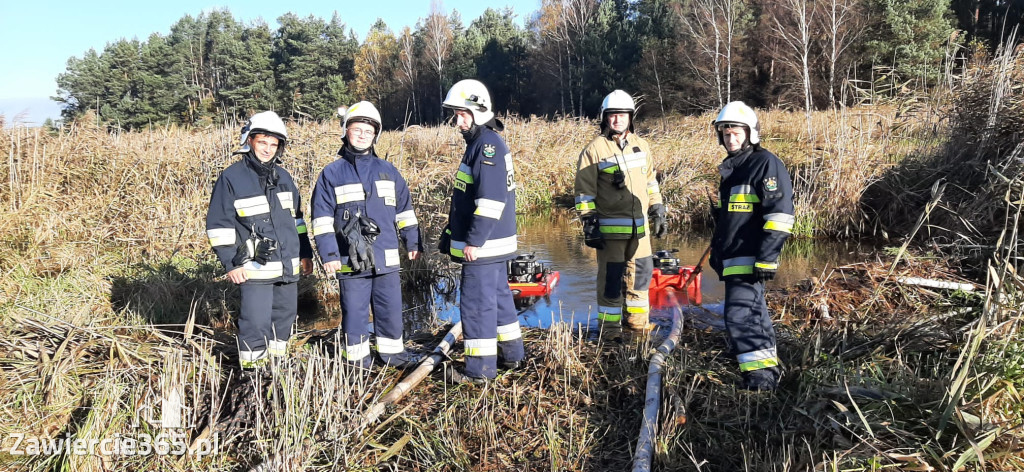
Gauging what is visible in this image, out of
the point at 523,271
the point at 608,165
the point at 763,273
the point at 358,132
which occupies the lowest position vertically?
the point at 523,271

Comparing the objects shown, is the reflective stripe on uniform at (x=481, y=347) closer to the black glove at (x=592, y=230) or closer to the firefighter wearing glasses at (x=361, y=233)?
the firefighter wearing glasses at (x=361, y=233)

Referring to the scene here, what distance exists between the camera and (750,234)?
3900mm

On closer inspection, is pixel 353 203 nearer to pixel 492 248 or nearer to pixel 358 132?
pixel 358 132

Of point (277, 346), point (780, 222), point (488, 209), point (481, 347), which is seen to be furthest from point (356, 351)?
point (780, 222)

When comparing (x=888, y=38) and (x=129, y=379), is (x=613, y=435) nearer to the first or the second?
(x=129, y=379)

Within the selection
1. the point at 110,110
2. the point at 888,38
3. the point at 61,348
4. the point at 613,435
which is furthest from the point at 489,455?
the point at 110,110

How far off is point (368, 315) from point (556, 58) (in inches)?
1527

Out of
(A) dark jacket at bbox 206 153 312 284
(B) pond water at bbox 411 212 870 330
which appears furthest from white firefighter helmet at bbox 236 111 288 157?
(B) pond water at bbox 411 212 870 330

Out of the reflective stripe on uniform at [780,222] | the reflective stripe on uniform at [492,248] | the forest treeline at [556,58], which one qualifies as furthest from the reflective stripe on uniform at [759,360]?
the forest treeline at [556,58]

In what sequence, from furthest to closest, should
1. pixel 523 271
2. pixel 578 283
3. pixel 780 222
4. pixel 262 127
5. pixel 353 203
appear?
pixel 578 283 → pixel 523 271 → pixel 353 203 → pixel 262 127 → pixel 780 222

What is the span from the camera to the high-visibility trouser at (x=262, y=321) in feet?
14.0

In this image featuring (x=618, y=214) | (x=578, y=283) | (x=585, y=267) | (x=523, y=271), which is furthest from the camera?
(x=585, y=267)

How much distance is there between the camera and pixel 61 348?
12.9 ft

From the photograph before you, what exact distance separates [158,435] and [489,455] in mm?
1845
